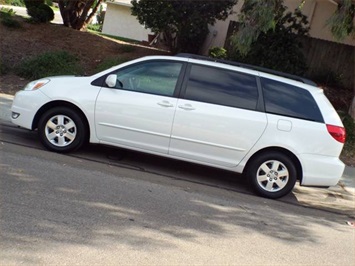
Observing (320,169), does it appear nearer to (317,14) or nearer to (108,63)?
(108,63)

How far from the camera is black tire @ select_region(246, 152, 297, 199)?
6723 millimetres

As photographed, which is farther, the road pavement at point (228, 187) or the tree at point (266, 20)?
the tree at point (266, 20)

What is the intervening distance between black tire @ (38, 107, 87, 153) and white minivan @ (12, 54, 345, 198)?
14mm

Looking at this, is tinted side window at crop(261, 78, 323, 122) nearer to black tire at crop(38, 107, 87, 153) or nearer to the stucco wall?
black tire at crop(38, 107, 87, 153)

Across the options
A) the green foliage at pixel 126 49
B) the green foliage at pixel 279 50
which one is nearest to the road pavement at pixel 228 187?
the green foliage at pixel 279 50

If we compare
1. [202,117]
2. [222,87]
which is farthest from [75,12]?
[202,117]

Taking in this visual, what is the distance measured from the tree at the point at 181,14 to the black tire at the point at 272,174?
7.35 metres

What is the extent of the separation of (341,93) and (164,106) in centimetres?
999

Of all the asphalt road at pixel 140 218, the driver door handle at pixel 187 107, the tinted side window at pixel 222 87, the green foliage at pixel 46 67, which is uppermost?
the tinted side window at pixel 222 87

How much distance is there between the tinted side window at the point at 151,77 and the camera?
680cm

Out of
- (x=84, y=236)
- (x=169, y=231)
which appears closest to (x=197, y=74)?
(x=169, y=231)

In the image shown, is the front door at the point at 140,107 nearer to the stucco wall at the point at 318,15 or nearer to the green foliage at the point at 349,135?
the green foliage at the point at 349,135

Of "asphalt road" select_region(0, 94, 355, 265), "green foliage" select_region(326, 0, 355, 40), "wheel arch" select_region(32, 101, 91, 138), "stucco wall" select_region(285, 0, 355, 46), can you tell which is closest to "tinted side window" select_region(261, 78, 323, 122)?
"asphalt road" select_region(0, 94, 355, 265)

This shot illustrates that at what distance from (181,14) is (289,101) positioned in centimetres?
726
